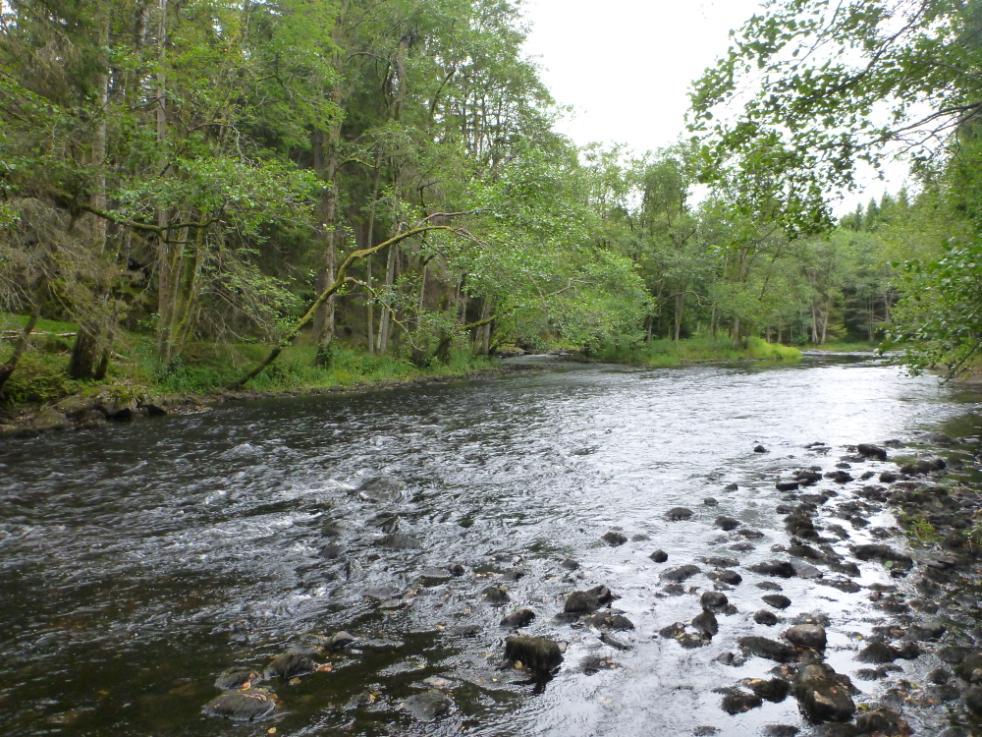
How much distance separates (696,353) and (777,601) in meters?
49.5

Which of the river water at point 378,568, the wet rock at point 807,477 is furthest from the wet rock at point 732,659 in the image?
the wet rock at point 807,477

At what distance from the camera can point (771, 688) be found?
4.89 m

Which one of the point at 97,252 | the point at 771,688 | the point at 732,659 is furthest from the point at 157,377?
the point at 771,688

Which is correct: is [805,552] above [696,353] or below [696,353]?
below

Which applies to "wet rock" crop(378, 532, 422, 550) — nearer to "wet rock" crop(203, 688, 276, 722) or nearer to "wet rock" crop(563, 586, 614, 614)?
"wet rock" crop(563, 586, 614, 614)

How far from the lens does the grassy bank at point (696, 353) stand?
48.7m

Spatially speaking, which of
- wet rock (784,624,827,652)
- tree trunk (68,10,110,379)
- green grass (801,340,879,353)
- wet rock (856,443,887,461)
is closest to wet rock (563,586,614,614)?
wet rock (784,624,827,652)

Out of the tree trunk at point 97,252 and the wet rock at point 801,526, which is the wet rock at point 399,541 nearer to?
the wet rock at point 801,526

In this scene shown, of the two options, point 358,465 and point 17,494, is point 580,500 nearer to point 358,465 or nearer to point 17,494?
point 358,465

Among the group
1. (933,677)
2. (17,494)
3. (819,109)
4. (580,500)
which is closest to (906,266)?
(819,109)

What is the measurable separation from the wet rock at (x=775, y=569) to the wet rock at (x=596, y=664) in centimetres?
284

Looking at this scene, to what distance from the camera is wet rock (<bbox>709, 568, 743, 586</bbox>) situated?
7012mm

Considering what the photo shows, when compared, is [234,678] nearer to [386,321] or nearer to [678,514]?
[678,514]

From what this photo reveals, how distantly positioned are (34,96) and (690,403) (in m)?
21.3
